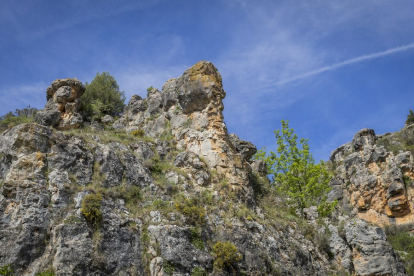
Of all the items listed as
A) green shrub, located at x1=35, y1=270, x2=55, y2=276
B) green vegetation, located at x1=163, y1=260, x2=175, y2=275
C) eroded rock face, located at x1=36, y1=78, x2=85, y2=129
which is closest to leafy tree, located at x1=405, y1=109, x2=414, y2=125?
eroded rock face, located at x1=36, y1=78, x2=85, y2=129

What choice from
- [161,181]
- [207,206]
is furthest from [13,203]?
[207,206]

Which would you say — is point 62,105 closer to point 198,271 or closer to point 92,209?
point 92,209

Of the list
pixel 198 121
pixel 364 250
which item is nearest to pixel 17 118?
pixel 198 121

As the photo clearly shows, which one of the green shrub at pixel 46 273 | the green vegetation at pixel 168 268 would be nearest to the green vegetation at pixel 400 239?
the green vegetation at pixel 168 268

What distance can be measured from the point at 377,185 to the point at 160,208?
32122 mm

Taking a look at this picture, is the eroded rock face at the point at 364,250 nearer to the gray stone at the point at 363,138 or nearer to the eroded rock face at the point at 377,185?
the eroded rock face at the point at 377,185

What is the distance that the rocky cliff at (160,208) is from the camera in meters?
15.0

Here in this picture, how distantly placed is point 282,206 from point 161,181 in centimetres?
927

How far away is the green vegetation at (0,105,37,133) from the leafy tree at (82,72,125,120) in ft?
14.3

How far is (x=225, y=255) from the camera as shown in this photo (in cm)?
1633

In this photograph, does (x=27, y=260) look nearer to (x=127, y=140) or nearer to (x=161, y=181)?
(x=161, y=181)

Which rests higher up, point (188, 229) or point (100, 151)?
point (100, 151)

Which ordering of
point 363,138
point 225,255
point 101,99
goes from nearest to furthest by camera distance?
point 225,255 < point 101,99 < point 363,138

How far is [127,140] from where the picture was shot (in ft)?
78.7
